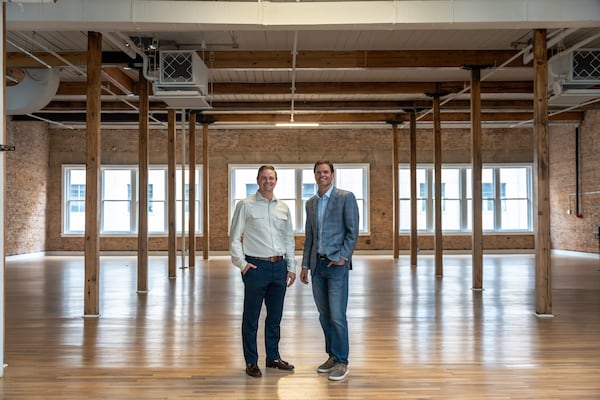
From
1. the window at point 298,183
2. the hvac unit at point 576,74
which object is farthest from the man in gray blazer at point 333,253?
the window at point 298,183

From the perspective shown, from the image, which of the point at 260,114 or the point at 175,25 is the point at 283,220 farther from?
the point at 260,114

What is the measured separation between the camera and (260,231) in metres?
4.47

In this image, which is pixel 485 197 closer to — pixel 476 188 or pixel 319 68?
pixel 476 188

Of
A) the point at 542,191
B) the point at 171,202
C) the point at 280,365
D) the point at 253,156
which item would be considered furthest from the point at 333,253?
the point at 253,156

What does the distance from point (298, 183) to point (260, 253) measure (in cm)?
1505

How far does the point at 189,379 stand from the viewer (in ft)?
14.7

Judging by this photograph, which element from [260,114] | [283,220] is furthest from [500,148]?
[283,220]

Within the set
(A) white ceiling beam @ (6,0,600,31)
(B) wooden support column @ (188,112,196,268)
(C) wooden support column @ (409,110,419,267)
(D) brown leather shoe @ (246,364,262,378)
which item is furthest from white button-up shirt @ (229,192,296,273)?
(C) wooden support column @ (409,110,419,267)

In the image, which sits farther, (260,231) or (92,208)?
(92,208)

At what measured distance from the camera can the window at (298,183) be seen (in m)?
19.4

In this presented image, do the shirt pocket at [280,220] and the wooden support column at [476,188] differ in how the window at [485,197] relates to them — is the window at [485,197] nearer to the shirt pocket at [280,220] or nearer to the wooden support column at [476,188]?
the wooden support column at [476,188]

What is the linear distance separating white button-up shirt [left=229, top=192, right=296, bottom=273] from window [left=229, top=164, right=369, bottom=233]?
582 inches

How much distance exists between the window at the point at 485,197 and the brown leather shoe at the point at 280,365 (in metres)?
15.3

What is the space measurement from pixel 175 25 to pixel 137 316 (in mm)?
3363
